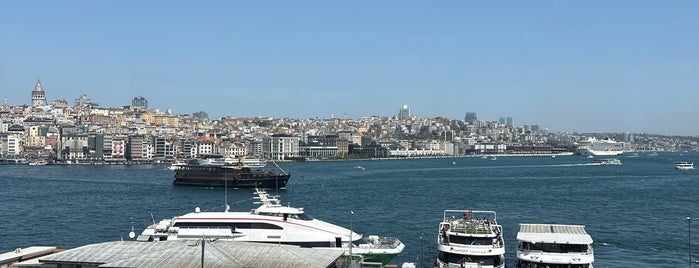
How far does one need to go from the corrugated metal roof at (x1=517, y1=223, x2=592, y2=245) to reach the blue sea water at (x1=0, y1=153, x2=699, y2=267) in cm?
227

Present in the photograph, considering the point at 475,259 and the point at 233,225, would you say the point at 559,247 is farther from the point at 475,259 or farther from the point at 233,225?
the point at 233,225

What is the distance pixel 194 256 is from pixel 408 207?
21875 mm

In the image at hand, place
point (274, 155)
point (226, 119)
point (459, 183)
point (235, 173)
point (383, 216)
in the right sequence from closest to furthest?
point (383, 216)
point (235, 173)
point (459, 183)
point (274, 155)
point (226, 119)

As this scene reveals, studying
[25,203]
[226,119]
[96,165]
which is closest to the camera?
[25,203]

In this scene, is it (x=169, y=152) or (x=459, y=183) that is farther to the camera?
(x=169, y=152)

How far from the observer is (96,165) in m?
83.6

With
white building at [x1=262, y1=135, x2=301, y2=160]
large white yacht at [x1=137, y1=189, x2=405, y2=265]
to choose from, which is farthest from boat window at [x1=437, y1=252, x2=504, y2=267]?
white building at [x1=262, y1=135, x2=301, y2=160]

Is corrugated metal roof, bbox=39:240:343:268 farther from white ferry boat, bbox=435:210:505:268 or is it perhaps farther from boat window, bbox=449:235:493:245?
boat window, bbox=449:235:493:245

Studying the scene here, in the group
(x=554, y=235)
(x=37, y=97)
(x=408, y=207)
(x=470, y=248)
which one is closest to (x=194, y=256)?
(x=470, y=248)

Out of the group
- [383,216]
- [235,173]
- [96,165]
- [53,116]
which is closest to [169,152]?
[96,165]

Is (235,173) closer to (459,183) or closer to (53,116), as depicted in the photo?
(459,183)

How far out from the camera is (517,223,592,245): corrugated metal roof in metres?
14.5

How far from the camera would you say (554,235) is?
14.9 meters

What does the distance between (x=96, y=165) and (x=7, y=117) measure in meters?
49.4
